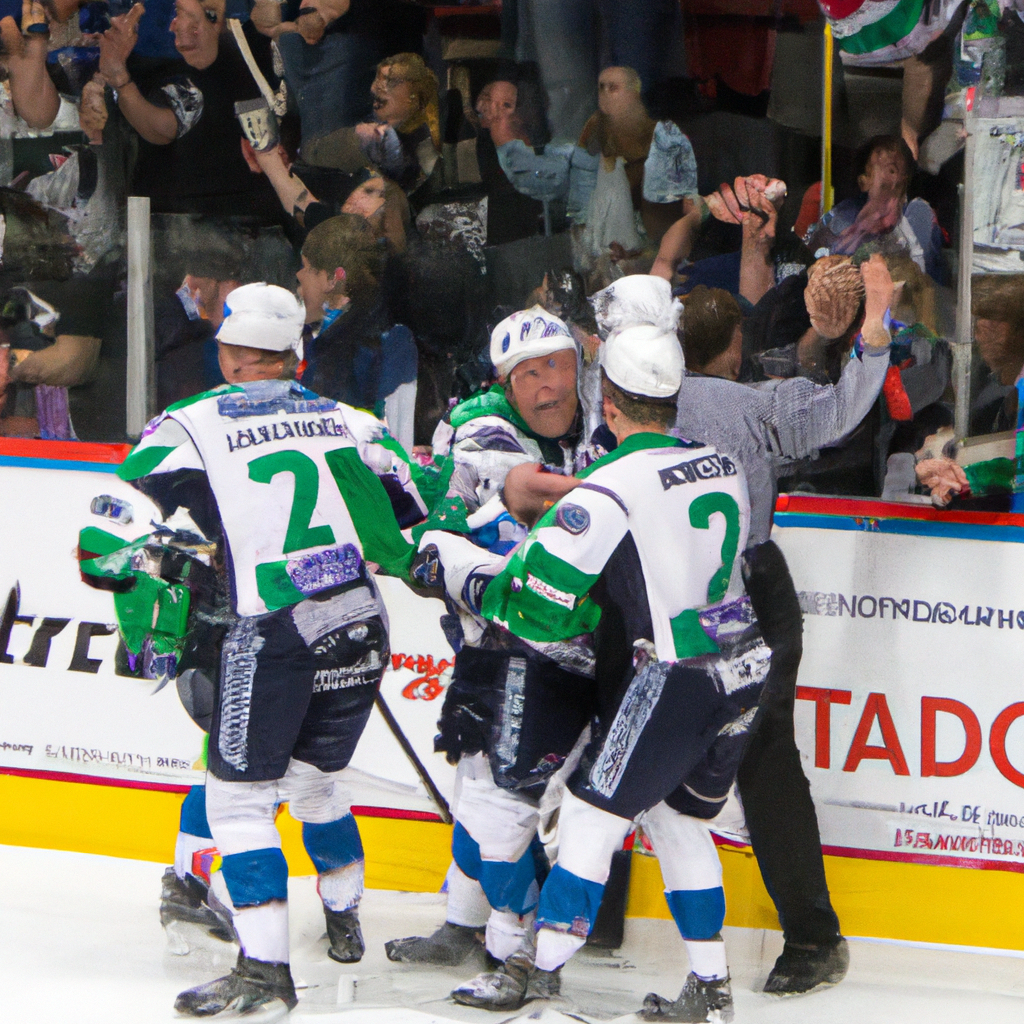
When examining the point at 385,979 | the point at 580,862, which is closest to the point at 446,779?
the point at 385,979

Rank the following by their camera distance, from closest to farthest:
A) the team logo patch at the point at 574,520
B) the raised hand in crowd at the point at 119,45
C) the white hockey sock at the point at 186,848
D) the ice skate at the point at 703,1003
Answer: the team logo patch at the point at 574,520
the ice skate at the point at 703,1003
the white hockey sock at the point at 186,848
the raised hand in crowd at the point at 119,45

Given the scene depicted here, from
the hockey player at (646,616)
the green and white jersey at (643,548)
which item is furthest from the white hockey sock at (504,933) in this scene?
the green and white jersey at (643,548)

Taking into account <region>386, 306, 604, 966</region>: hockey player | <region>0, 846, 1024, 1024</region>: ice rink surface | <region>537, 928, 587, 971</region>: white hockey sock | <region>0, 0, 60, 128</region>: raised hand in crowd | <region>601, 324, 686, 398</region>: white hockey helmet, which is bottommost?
<region>0, 846, 1024, 1024</region>: ice rink surface

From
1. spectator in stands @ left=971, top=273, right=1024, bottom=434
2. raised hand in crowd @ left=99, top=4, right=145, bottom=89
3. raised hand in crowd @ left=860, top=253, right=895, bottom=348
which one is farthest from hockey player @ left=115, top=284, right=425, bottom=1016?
spectator in stands @ left=971, top=273, right=1024, bottom=434

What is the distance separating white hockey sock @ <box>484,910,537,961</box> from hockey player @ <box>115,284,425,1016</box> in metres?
0.53

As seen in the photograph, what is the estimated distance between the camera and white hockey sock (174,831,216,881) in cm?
394

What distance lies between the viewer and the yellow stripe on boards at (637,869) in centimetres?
376

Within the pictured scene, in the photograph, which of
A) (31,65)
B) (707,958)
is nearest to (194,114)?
(31,65)

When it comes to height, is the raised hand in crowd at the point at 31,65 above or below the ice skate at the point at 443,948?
above

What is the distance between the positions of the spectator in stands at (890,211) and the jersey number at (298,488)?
165 centimetres

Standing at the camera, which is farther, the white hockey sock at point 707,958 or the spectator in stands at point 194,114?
the spectator in stands at point 194,114

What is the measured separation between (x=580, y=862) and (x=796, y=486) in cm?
126

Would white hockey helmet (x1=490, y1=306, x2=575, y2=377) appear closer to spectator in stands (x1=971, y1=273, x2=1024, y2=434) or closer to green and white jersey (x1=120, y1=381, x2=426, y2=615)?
green and white jersey (x1=120, y1=381, x2=426, y2=615)

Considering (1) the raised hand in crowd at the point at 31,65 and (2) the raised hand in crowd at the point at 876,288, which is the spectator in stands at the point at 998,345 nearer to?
(2) the raised hand in crowd at the point at 876,288
